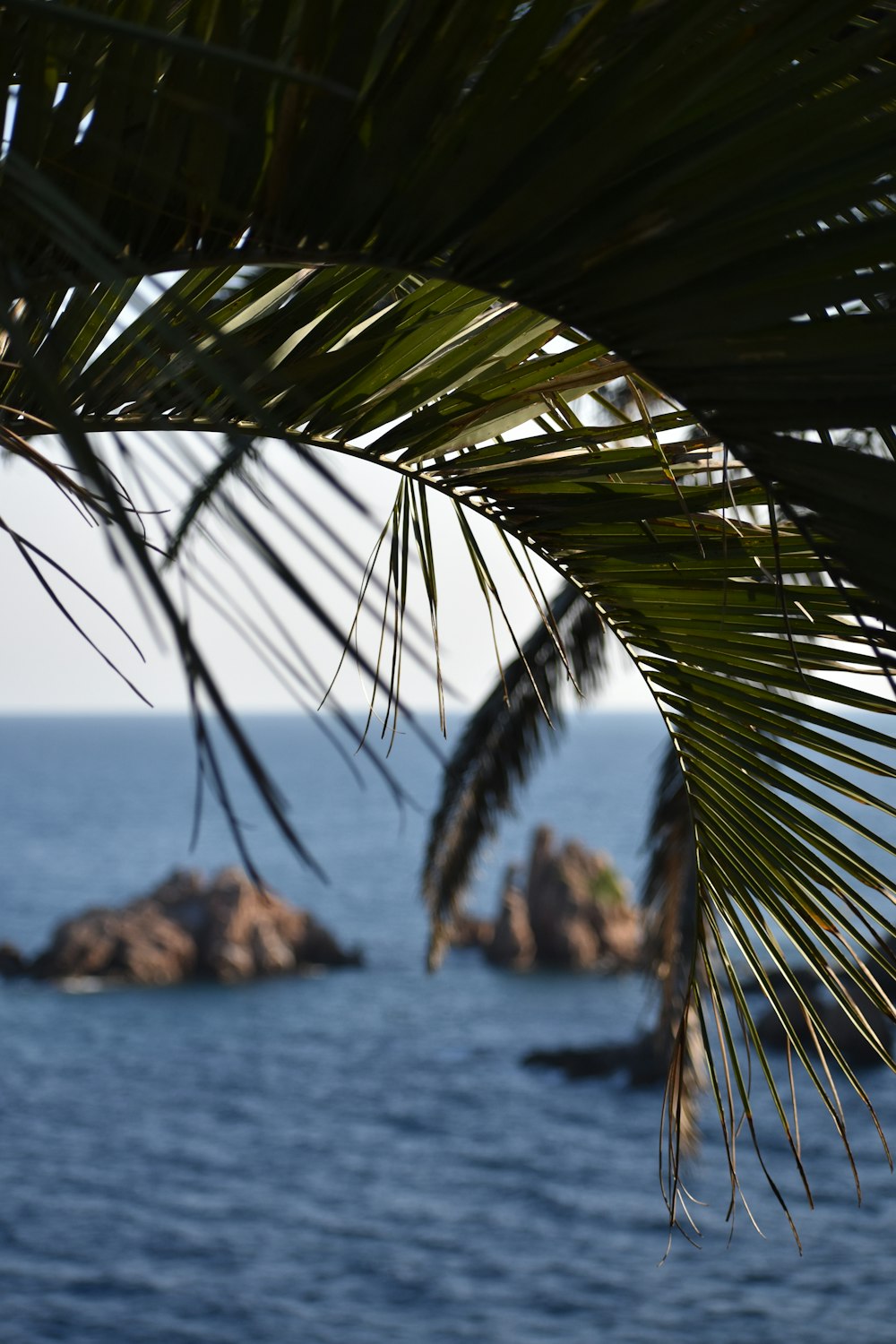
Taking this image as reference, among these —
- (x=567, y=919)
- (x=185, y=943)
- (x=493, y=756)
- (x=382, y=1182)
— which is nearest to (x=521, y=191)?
(x=493, y=756)

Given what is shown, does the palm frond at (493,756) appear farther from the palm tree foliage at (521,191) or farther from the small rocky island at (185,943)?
the small rocky island at (185,943)

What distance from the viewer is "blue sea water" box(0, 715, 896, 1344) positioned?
642 inches

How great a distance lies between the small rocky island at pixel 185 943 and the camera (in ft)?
120

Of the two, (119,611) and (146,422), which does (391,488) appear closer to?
(146,422)

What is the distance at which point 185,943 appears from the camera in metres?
37.3

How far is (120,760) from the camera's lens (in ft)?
382

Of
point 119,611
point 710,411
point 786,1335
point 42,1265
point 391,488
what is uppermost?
point 391,488

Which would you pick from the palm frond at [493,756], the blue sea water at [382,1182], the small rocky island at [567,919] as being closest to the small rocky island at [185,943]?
the blue sea water at [382,1182]

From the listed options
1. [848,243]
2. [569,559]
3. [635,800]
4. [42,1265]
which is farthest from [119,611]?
[635,800]

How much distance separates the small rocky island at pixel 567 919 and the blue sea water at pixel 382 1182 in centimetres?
119

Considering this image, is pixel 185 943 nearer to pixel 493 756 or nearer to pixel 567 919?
pixel 567 919

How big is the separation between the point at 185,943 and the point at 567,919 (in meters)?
11.4

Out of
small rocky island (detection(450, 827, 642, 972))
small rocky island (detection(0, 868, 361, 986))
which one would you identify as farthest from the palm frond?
small rocky island (detection(450, 827, 642, 972))

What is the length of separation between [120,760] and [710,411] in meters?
120
